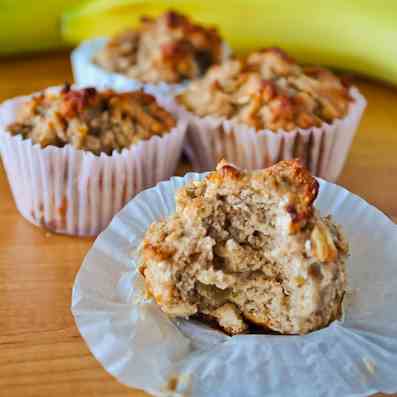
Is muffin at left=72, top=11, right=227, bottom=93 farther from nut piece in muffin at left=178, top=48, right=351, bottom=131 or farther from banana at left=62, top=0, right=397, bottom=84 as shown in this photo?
banana at left=62, top=0, right=397, bottom=84

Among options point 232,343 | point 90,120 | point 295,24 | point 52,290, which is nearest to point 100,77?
point 90,120

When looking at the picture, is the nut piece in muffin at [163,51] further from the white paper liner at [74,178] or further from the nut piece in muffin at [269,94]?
the white paper liner at [74,178]

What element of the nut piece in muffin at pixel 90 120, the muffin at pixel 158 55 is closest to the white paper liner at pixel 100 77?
the muffin at pixel 158 55

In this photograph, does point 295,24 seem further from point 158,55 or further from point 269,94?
point 269,94

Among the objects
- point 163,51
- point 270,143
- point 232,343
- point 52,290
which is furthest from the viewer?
point 163,51

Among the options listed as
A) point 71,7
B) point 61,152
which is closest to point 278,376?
point 61,152

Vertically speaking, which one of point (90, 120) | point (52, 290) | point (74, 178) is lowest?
point (52, 290)

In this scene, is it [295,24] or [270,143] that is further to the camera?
[295,24]
